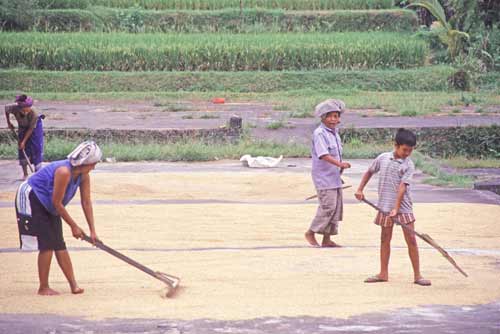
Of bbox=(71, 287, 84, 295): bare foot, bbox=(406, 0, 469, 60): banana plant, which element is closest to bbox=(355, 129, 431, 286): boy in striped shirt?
bbox=(71, 287, 84, 295): bare foot

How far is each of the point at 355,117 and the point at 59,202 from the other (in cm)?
1470

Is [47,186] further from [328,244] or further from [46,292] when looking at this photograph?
[328,244]

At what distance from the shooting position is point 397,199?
842 centimetres

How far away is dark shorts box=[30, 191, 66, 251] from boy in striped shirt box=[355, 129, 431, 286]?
2.64m

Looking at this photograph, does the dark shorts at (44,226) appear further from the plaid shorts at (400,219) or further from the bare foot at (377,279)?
the plaid shorts at (400,219)

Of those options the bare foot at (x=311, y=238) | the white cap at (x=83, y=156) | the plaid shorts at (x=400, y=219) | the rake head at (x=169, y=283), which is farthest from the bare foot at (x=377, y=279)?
the white cap at (x=83, y=156)

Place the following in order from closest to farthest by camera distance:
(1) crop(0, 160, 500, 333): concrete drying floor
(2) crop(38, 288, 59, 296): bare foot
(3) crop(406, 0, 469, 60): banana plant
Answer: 1. (1) crop(0, 160, 500, 333): concrete drying floor
2. (2) crop(38, 288, 59, 296): bare foot
3. (3) crop(406, 0, 469, 60): banana plant

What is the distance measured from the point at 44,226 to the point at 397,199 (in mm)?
2931

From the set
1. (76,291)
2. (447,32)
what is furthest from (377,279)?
(447,32)

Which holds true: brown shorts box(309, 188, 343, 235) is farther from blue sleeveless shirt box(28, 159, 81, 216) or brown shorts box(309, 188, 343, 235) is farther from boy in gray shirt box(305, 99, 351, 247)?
blue sleeveless shirt box(28, 159, 81, 216)

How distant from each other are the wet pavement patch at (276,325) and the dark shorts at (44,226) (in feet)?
2.28

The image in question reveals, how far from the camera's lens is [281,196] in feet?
45.4

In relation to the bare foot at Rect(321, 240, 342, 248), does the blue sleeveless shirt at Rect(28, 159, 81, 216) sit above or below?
above

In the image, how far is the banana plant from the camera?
28703 mm
